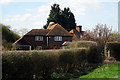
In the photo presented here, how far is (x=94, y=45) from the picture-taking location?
1881cm

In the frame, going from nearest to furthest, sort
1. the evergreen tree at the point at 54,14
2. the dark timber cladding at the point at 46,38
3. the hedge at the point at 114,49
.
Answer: the hedge at the point at 114,49 < the dark timber cladding at the point at 46,38 < the evergreen tree at the point at 54,14

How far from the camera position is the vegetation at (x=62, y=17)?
54.9 metres

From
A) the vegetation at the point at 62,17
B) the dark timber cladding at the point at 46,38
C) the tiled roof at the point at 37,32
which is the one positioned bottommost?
the dark timber cladding at the point at 46,38

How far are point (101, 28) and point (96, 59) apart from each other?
12.6 meters

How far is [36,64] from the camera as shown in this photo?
9188 millimetres

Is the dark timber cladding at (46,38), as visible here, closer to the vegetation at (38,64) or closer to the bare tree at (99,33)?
the bare tree at (99,33)

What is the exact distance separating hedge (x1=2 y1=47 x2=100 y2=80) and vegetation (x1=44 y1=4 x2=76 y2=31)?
4272 cm

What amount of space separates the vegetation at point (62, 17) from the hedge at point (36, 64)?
140ft

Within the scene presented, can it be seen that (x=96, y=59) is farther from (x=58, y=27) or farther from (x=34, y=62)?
(x=58, y=27)

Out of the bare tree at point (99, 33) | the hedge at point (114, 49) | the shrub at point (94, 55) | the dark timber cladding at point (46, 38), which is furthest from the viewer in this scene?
the dark timber cladding at point (46, 38)

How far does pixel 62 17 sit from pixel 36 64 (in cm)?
4840

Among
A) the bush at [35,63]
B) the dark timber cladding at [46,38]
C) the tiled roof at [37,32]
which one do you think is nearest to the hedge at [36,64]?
the bush at [35,63]

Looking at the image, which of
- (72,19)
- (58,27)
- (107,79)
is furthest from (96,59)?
(72,19)

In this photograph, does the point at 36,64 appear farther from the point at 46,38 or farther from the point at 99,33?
the point at 46,38
